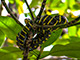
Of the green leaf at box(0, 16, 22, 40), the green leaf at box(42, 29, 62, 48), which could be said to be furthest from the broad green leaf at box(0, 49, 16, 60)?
the green leaf at box(42, 29, 62, 48)

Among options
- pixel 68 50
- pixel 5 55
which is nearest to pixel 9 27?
pixel 5 55

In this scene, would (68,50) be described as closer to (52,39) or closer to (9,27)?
(52,39)

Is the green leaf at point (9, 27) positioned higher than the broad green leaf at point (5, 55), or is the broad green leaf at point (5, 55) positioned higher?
the green leaf at point (9, 27)

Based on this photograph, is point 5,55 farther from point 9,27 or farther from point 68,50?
point 68,50

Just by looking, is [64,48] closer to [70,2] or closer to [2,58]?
[2,58]

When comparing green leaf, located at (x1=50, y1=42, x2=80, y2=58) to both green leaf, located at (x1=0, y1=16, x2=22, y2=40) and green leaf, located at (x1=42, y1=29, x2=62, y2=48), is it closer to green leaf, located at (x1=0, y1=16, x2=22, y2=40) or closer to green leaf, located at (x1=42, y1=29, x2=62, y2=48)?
green leaf, located at (x1=42, y1=29, x2=62, y2=48)

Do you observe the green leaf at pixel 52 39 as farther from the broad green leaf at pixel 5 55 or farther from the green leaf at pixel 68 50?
the broad green leaf at pixel 5 55

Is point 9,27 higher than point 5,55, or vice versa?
point 9,27

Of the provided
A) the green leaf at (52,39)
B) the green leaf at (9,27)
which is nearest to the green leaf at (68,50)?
the green leaf at (52,39)

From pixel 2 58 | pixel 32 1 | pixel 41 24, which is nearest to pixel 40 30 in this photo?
pixel 41 24
